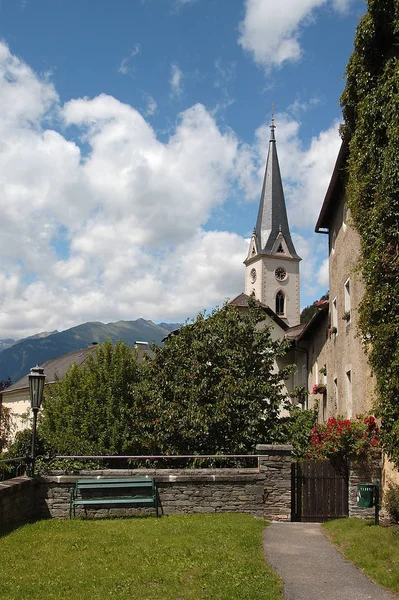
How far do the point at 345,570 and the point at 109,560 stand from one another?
3.31m

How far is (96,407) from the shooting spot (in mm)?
21641

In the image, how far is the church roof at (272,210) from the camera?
67062 mm

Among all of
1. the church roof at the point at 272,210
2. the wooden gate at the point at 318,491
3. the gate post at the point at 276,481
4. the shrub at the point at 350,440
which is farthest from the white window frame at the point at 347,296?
the church roof at the point at 272,210

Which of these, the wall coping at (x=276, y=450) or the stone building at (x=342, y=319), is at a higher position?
the stone building at (x=342, y=319)

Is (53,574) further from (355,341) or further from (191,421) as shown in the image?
(355,341)

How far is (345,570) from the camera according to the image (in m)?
7.73

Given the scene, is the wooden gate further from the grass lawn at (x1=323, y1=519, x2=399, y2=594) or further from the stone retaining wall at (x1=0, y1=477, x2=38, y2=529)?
the stone retaining wall at (x1=0, y1=477, x2=38, y2=529)

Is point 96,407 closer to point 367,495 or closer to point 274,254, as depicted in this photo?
point 367,495

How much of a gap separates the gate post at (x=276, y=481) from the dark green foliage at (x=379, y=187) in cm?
229

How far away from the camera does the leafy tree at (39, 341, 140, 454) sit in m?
21.0

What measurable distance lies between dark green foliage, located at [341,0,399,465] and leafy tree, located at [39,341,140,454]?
11.3 metres

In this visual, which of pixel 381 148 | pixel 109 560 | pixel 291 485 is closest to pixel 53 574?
pixel 109 560

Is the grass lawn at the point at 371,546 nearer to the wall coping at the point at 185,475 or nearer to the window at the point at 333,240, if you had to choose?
the wall coping at the point at 185,475

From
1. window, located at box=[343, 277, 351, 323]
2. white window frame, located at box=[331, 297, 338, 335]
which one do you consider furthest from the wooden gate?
white window frame, located at box=[331, 297, 338, 335]
